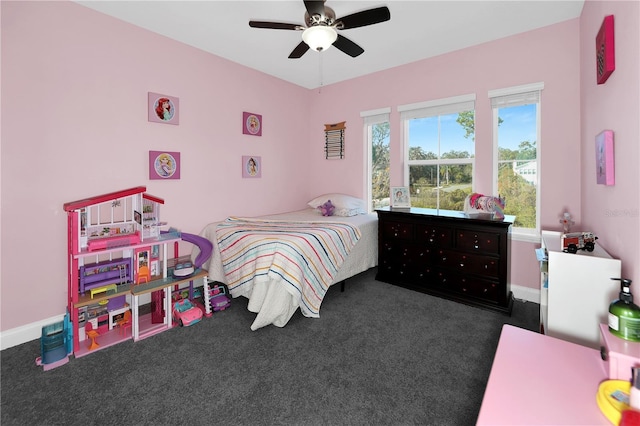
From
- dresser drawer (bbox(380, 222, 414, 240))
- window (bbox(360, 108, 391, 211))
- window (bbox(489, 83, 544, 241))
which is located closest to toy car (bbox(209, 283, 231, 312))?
dresser drawer (bbox(380, 222, 414, 240))

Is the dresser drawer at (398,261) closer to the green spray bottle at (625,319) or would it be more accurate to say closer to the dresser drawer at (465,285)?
the dresser drawer at (465,285)

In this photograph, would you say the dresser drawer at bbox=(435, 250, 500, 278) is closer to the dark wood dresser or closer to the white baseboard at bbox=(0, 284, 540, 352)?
the dark wood dresser

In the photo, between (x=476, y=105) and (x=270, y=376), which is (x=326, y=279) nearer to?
(x=270, y=376)

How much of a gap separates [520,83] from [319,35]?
7.49 feet

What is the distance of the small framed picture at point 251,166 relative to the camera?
13.2 ft

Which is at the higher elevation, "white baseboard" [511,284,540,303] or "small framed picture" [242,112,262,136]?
"small framed picture" [242,112,262,136]

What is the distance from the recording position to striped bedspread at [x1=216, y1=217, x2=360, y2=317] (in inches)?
100

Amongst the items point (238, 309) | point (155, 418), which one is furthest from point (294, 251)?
point (155, 418)

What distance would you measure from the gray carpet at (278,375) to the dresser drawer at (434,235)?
0.75 m

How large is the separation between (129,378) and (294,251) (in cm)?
144

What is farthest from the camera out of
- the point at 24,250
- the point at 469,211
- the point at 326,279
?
the point at 469,211

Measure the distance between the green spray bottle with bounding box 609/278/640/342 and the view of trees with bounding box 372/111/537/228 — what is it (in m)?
2.27

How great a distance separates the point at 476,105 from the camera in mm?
3404

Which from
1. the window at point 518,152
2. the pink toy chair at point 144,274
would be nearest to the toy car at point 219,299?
the pink toy chair at point 144,274
